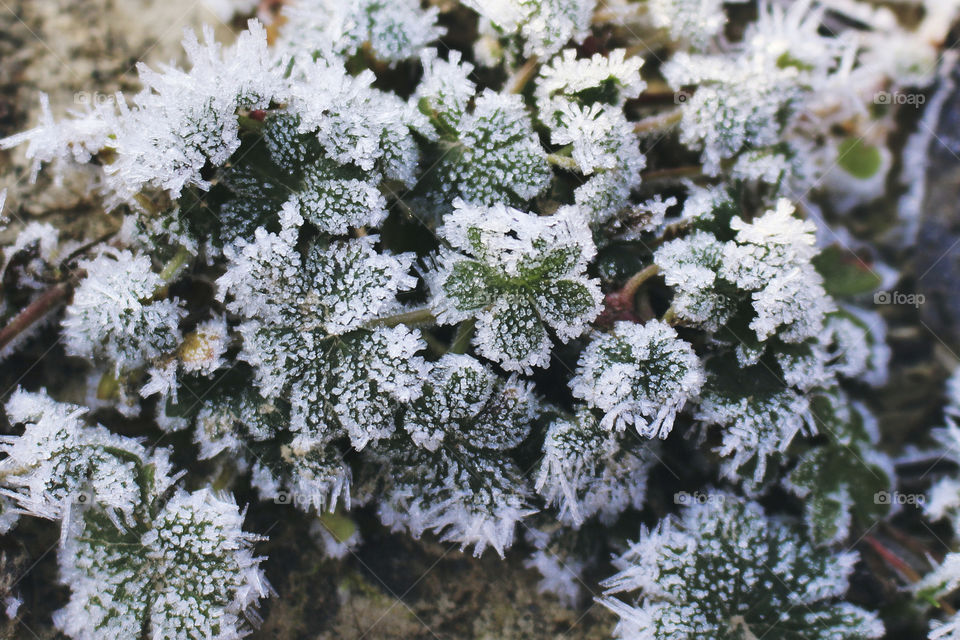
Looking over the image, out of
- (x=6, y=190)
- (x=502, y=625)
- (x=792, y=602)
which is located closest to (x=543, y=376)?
(x=502, y=625)

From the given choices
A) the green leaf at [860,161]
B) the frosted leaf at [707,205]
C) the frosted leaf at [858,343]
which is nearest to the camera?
the frosted leaf at [707,205]

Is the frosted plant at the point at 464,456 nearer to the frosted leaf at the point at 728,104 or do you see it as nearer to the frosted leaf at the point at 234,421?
the frosted leaf at the point at 234,421

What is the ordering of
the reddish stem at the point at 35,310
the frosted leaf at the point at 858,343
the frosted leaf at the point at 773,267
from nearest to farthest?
the frosted leaf at the point at 773,267 < the reddish stem at the point at 35,310 < the frosted leaf at the point at 858,343

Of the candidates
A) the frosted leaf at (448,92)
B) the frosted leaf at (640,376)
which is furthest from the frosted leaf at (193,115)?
the frosted leaf at (640,376)

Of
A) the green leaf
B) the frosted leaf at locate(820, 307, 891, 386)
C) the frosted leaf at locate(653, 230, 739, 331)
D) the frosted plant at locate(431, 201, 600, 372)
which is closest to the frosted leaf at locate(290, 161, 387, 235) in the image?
the frosted plant at locate(431, 201, 600, 372)

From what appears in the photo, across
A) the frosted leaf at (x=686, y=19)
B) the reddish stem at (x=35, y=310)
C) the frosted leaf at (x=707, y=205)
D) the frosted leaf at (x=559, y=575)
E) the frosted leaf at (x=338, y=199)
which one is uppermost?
the frosted leaf at (x=686, y=19)

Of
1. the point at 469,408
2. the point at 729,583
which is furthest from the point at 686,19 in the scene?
the point at 729,583

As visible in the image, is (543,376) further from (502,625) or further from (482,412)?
(502,625)

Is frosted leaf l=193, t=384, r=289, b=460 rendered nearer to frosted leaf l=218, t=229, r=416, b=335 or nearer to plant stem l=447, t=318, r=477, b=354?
frosted leaf l=218, t=229, r=416, b=335

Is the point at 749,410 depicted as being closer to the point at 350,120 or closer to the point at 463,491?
the point at 463,491
